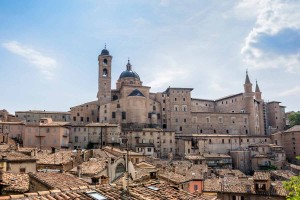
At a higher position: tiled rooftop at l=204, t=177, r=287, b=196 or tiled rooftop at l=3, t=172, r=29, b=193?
tiled rooftop at l=3, t=172, r=29, b=193

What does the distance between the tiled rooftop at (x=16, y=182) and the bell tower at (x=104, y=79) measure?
64.2m

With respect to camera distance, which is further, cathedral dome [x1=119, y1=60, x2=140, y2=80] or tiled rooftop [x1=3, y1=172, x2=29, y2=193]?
cathedral dome [x1=119, y1=60, x2=140, y2=80]

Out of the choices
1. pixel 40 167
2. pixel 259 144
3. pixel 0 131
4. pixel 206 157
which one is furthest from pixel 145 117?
pixel 40 167

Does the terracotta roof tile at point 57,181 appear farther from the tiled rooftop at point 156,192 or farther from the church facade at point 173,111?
the church facade at point 173,111

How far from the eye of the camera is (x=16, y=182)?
14719 mm

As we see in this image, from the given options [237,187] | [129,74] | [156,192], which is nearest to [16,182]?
[156,192]

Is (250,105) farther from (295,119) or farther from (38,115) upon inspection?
(38,115)

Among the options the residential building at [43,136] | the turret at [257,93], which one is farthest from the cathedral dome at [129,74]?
the turret at [257,93]

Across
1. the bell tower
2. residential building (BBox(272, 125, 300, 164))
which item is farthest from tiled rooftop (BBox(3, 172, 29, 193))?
residential building (BBox(272, 125, 300, 164))

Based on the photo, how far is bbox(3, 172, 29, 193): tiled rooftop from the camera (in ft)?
46.0

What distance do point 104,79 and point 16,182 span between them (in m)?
66.2

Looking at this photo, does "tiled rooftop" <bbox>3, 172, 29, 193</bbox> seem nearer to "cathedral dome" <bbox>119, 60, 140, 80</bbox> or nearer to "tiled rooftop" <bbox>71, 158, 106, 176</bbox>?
"tiled rooftop" <bbox>71, 158, 106, 176</bbox>

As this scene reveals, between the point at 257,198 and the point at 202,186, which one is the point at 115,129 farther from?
the point at 257,198

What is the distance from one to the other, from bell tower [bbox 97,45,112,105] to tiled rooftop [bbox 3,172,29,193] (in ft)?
211
